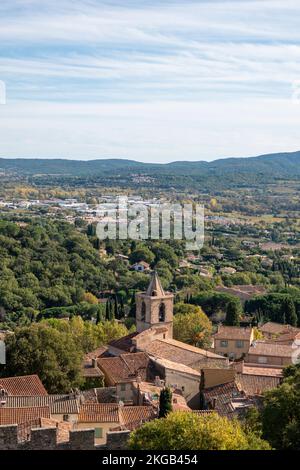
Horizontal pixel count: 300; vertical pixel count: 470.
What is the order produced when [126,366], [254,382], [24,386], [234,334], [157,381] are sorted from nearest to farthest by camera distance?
[24,386], [157,381], [254,382], [126,366], [234,334]

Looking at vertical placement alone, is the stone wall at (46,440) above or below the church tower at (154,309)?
above

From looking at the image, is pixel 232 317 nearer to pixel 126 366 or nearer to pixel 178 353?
pixel 178 353

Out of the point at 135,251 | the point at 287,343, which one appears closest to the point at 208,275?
the point at 135,251

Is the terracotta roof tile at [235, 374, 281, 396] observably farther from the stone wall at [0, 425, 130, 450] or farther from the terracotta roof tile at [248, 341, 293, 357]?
the stone wall at [0, 425, 130, 450]

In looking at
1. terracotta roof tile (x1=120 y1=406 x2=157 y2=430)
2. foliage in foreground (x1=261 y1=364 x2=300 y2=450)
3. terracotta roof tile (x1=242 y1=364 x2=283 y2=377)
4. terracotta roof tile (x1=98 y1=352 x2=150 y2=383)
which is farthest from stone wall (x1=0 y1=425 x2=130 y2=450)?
terracotta roof tile (x1=242 y1=364 x2=283 y2=377)

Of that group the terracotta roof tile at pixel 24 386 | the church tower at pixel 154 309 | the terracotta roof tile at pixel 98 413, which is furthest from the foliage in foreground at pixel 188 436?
the church tower at pixel 154 309

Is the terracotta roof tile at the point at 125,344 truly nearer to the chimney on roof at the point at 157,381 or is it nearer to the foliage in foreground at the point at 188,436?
the chimney on roof at the point at 157,381

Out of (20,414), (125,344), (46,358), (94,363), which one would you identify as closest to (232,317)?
(125,344)
